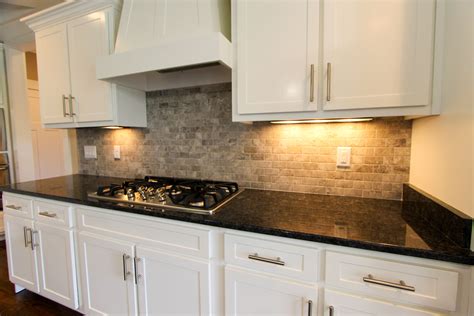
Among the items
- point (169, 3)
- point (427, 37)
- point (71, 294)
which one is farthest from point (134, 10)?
point (71, 294)

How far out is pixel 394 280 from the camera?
829 millimetres

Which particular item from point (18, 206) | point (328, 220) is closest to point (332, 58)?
point (328, 220)

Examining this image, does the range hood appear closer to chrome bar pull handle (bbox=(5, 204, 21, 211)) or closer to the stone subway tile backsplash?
the stone subway tile backsplash

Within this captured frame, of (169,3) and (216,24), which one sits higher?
(169,3)

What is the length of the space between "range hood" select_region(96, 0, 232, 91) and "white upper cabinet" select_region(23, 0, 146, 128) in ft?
0.72

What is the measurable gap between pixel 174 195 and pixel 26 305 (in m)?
1.68

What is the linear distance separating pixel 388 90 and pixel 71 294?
2249mm

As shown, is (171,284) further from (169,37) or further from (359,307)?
(169,37)

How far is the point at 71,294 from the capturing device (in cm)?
155

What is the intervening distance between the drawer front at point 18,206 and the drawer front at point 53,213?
0.25 feet

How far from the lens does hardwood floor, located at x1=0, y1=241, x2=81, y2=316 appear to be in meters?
1.74

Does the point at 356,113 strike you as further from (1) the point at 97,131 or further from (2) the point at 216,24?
(1) the point at 97,131

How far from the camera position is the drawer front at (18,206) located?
1.69 meters

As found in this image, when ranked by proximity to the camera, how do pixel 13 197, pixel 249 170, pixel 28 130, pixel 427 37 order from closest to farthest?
pixel 427 37, pixel 249 170, pixel 13 197, pixel 28 130
